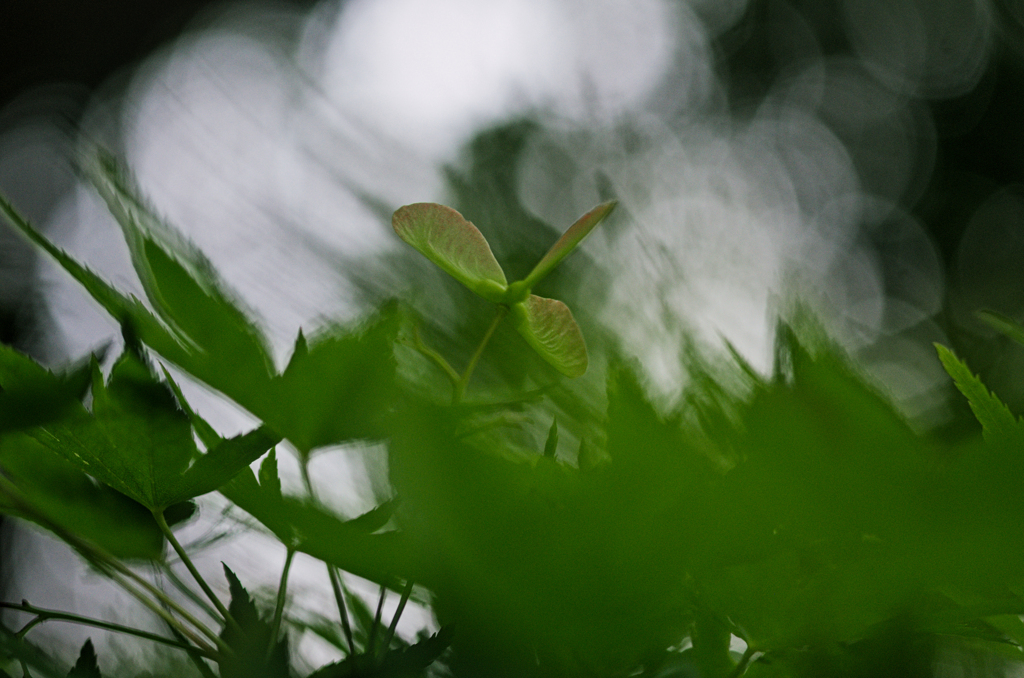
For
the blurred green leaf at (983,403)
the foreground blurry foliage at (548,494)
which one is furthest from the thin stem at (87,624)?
the blurred green leaf at (983,403)

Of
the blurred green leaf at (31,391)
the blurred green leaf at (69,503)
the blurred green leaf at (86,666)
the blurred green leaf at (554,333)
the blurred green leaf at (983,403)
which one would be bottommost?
the blurred green leaf at (983,403)

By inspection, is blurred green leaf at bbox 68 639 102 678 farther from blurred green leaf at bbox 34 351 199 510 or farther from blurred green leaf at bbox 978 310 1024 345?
blurred green leaf at bbox 978 310 1024 345

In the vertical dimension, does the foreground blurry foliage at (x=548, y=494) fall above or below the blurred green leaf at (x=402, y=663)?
above

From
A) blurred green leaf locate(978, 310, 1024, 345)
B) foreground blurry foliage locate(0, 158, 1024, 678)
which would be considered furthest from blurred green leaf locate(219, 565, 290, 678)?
blurred green leaf locate(978, 310, 1024, 345)

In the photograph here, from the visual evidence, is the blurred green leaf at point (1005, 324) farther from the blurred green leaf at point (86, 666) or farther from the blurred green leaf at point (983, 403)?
the blurred green leaf at point (86, 666)

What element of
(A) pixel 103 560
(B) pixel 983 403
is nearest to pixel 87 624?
(A) pixel 103 560

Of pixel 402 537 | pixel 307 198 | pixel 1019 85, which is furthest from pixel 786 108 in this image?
pixel 402 537

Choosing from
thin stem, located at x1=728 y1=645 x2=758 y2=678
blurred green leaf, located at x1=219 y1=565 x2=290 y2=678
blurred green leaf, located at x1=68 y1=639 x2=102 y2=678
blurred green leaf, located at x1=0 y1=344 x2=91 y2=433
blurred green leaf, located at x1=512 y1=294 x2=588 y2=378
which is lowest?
thin stem, located at x1=728 y1=645 x2=758 y2=678

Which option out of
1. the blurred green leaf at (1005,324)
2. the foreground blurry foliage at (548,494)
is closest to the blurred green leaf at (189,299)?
the foreground blurry foliage at (548,494)
